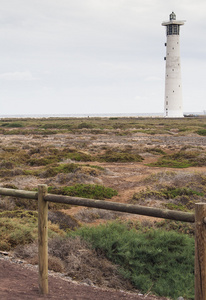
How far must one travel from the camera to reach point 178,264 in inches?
262

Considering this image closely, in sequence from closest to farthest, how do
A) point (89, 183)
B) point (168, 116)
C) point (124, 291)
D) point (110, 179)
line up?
1. point (124, 291)
2. point (89, 183)
3. point (110, 179)
4. point (168, 116)

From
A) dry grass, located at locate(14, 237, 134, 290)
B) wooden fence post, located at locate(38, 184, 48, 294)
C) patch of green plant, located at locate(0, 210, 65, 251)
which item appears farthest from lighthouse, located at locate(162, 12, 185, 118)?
wooden fence post, located at locate(38, 184, 48, 294)

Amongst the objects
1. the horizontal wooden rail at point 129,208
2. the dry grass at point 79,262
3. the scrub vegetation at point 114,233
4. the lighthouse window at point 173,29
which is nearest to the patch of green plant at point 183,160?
the scrub vegetation at point 114,233

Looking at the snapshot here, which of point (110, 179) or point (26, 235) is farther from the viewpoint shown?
point (110, 179)

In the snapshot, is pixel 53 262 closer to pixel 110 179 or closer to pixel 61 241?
pixel 61 241

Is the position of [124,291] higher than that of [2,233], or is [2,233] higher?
[2,233]

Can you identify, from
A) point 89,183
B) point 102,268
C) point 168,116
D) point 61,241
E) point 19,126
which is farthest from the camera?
point 168,116

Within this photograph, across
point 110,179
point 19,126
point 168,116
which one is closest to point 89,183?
point 110,179

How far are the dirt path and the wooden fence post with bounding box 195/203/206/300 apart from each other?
5.56 feet

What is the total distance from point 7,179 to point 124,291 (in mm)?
10529

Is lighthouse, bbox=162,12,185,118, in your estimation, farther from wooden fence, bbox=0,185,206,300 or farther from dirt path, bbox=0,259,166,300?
wooden fence, bbox=0,185,206,300

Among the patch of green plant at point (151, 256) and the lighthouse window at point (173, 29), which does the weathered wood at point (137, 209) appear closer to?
the patch of green plant at point (151, 256)

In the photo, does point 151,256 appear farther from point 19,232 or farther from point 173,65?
point 173,65

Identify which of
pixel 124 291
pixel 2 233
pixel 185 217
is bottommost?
pixel 124 291
